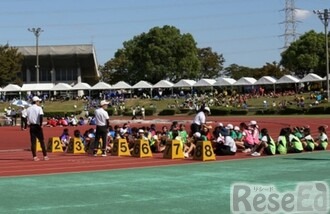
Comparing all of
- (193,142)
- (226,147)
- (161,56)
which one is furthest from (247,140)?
(161,56)

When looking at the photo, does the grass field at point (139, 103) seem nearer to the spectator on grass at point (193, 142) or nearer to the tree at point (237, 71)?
the spectator on grass at point (193, 142)

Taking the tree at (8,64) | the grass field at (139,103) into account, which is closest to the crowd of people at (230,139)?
the grass field at (139,103)

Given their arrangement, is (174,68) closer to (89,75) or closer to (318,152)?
(89,75)

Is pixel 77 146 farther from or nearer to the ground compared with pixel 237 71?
nearer to the ground

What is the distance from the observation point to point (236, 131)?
1947 centimetres

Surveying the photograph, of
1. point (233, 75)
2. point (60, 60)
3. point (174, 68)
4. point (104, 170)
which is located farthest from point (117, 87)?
point (104, 170)

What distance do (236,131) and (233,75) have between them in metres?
101

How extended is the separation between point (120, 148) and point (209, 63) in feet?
312

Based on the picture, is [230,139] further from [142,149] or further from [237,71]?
[237,71]

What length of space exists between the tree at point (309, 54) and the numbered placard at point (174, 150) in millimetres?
73666

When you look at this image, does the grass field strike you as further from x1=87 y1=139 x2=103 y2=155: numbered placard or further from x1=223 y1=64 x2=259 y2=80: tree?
x1=223 y1=64 x2=259 y2=80: tree

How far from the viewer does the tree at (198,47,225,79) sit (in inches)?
4419

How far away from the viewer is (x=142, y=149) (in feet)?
57.7

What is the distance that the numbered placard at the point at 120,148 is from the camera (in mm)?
18000
